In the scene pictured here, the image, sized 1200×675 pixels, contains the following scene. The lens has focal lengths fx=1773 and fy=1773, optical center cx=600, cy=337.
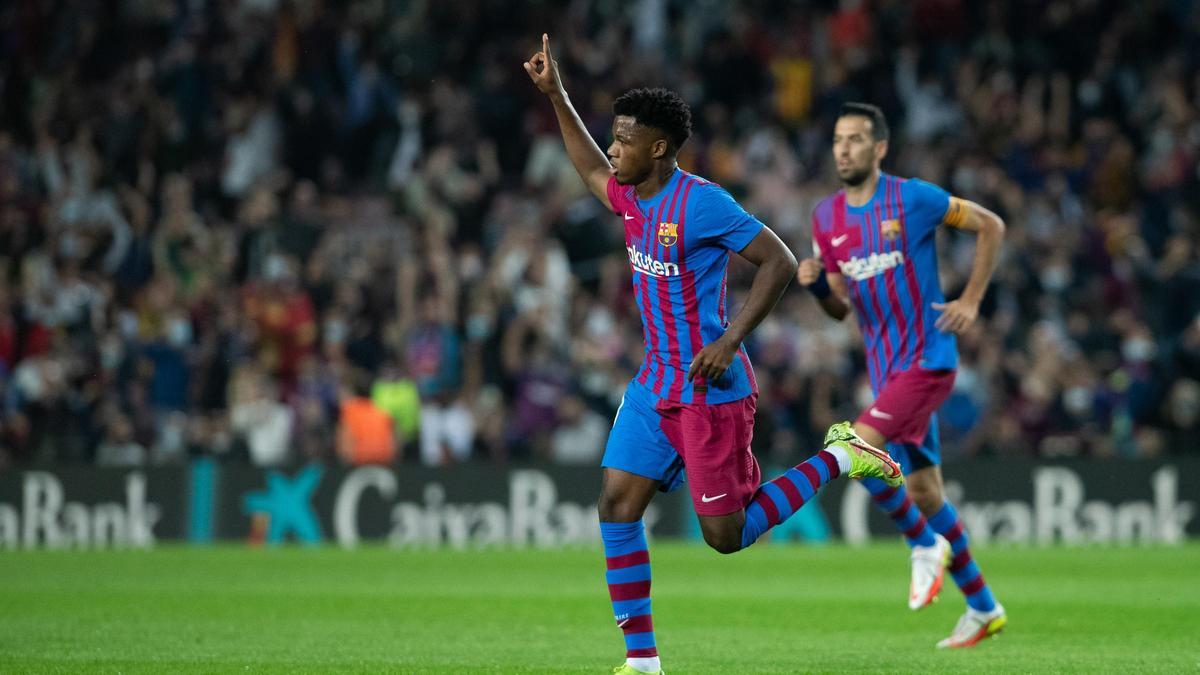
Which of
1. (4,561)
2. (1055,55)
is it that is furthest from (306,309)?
(1055,55)

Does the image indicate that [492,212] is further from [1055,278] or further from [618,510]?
[618,510]

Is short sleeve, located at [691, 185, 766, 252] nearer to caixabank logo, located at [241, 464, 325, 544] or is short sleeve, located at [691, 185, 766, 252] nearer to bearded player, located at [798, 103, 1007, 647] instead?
bearded player, located at [798, 103, 1007, 647]

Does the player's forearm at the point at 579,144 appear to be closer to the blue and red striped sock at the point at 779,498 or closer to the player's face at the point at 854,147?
the blue and red striped sock at the point at 779,498

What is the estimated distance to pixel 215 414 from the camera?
18.8 meters

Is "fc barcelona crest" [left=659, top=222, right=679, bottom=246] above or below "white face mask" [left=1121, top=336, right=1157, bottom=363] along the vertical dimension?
above

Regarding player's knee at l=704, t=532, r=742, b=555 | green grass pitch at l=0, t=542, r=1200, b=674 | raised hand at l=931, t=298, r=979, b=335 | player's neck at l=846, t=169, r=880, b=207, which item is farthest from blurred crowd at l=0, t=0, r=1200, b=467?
player's knee at l=704, t=532, r=742, b=555

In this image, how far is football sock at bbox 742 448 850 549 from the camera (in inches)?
299

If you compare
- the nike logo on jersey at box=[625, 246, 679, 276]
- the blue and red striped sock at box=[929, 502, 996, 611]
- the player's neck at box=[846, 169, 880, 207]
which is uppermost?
the player's neck at box=[846, 169, 880, 207]

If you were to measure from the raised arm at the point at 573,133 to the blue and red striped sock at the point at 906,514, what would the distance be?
2.49 meters

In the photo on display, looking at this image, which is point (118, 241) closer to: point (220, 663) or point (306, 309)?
point (306, 309)

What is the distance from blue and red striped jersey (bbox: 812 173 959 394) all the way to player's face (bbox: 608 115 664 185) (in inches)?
100

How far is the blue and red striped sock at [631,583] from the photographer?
738 cm

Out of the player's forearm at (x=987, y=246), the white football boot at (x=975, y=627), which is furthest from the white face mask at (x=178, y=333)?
the white football boot at (x=975, y=627)

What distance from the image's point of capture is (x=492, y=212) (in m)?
20.5
